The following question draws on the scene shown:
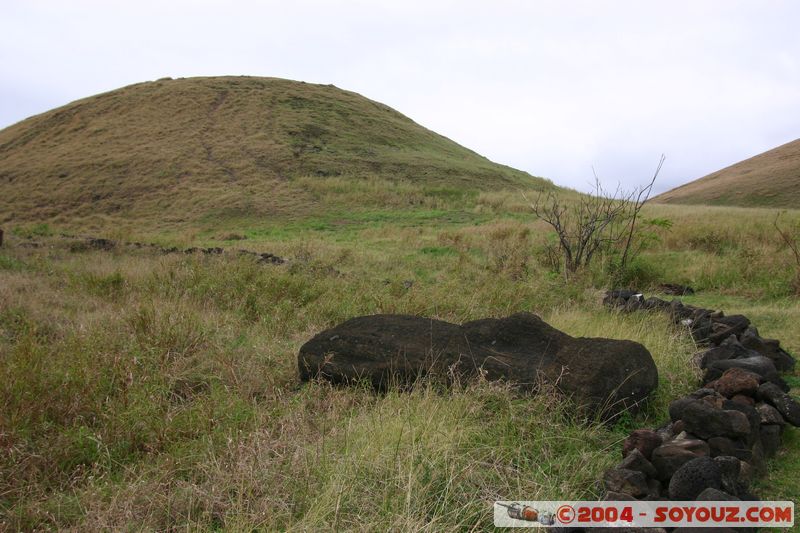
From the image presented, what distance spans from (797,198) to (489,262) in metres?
31.9

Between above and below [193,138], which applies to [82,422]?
below

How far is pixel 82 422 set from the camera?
3861mm

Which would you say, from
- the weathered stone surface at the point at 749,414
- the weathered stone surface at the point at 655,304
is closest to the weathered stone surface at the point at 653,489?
the weathered stone surface at the point at 749,414

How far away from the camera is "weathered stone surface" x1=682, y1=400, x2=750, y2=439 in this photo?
11.0 ft

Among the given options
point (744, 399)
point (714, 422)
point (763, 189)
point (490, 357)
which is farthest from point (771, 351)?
point (763, 189)

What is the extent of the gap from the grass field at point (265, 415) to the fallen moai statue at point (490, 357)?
0.22 metres

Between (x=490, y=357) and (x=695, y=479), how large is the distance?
1891 mm

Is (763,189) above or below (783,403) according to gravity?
above

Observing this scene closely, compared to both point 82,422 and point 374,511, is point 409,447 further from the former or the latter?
point 82,422

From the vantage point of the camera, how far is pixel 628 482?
2854 millimetres

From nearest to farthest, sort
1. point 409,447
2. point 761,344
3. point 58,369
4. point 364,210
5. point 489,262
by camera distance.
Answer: point 409,447, point 58,369, point 761,344, point 489,262, point 364,210

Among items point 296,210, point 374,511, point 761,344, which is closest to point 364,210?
point 296,210

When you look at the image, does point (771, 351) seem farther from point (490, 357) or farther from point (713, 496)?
point (713, 496)

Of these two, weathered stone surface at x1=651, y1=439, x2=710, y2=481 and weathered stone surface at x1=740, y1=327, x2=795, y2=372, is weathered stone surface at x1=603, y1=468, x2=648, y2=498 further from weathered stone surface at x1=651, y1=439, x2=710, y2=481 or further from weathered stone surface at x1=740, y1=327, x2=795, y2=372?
weathered stone surface at x1=740, y1=327, x2=795, y2=372
